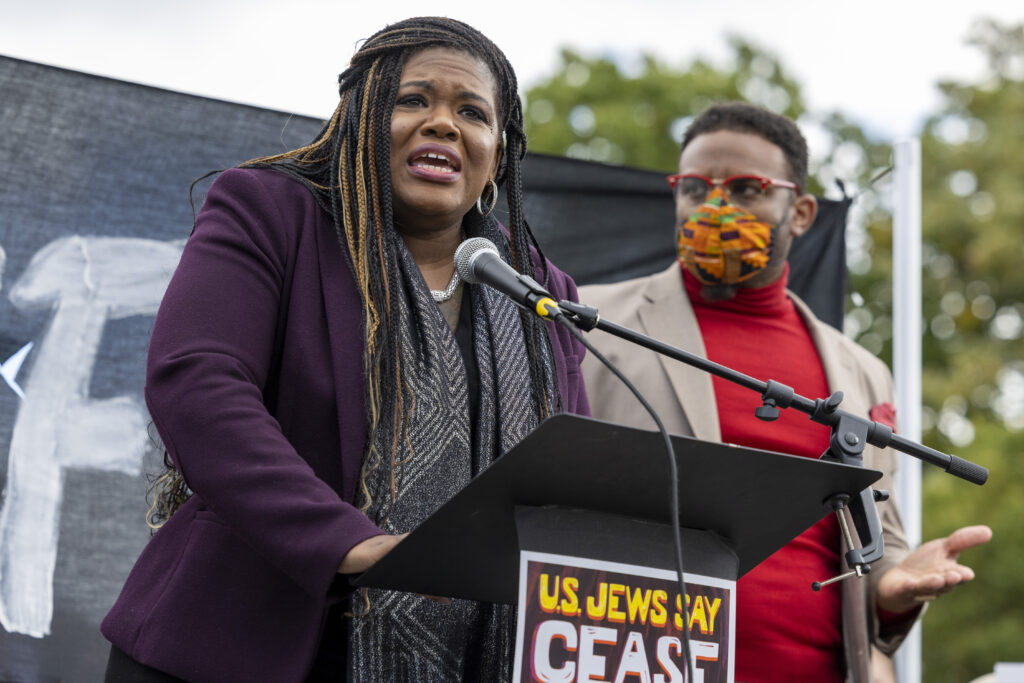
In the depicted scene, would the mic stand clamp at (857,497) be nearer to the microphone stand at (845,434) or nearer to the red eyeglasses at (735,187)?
the microphone stand at (845,434)

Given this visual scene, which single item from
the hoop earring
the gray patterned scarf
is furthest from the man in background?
the gray patterned scarf

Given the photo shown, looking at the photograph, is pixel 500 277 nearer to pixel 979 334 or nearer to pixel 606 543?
pixel 606 543

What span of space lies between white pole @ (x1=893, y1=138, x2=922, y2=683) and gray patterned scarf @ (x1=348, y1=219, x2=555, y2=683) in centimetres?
226

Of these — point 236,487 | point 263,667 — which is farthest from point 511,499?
point 263,667

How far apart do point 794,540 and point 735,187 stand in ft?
3.97

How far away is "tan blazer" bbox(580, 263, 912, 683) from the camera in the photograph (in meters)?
3.62

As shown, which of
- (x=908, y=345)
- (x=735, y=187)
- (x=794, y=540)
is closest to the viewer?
(x=794, y=540)

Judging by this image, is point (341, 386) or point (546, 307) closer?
point (546, 307)

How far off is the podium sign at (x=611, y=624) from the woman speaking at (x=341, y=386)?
25 centimetres

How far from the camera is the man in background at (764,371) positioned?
11.5 feet

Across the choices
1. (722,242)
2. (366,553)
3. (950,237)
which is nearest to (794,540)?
(722,242)

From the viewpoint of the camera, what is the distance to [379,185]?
8.24 feet

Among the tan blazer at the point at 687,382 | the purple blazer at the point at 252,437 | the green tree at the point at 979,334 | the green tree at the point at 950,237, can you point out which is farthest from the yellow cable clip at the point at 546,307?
the green tree at the point at 979,334

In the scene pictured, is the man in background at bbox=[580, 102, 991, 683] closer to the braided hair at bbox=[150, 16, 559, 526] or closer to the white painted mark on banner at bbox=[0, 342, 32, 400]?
the braided hair at bbox=[150, 16, 559, 526]
